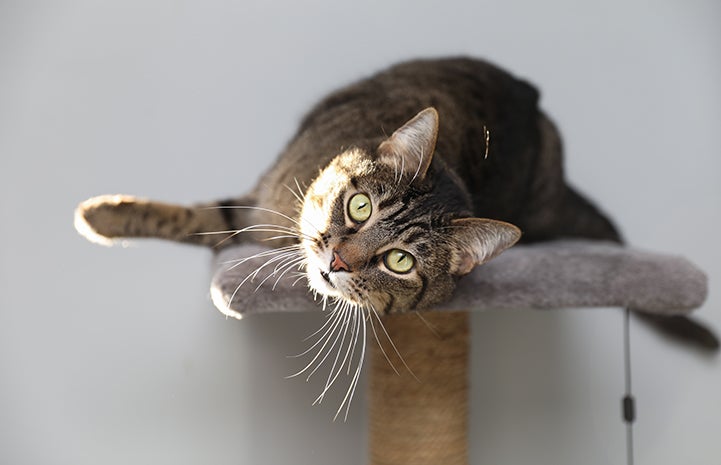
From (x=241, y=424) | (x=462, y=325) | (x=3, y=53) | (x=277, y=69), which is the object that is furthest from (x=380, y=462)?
(x=3, y=53)

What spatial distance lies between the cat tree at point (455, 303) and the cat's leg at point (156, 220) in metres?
0.08

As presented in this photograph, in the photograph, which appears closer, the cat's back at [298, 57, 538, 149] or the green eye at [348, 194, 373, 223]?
the green eye at [348, 194, 373, 223]

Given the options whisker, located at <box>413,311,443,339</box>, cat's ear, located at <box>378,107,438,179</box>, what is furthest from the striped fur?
whisker, located at <box>413,311,443,339</box>

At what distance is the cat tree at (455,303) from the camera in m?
1.19

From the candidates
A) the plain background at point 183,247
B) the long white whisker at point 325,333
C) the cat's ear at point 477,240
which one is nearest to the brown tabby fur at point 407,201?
the cat's ear at point 477,240

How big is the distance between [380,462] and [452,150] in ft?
2.23

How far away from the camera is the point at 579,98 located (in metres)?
1.97

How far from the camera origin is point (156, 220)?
1.37 meters

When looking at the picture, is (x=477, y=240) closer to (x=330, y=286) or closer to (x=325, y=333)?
(x=330, y=286)

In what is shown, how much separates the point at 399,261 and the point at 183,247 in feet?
2.55

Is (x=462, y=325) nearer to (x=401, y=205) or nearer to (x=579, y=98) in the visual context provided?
(x=401, y=205)

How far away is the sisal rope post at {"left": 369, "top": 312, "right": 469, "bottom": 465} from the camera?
1409mm

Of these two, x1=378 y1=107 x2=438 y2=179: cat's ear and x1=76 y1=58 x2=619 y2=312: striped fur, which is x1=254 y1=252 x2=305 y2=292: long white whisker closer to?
x1=76 y1=58 x2=619 y2=312: striped fur

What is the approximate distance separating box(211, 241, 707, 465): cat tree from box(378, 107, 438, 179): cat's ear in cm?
24
